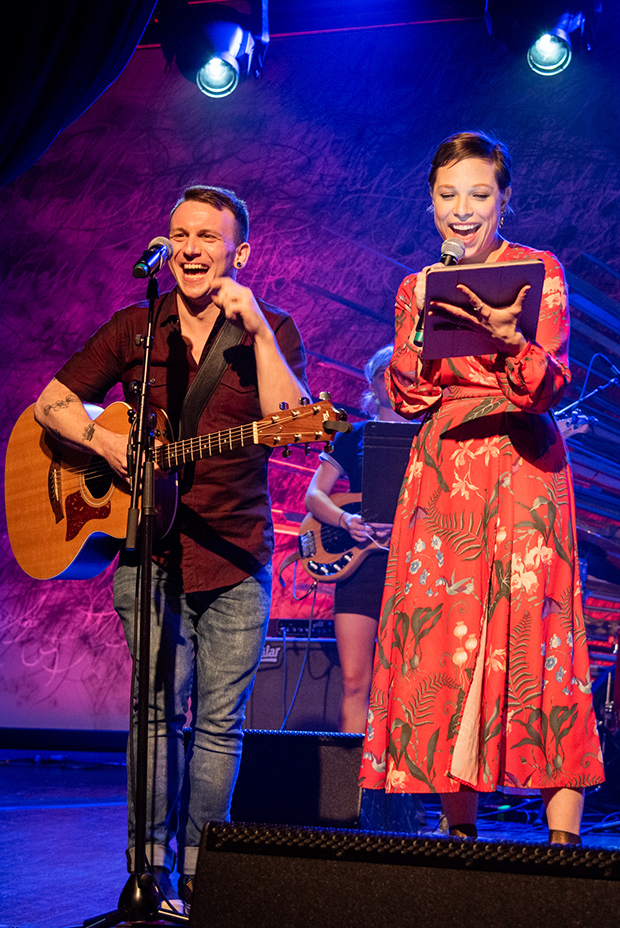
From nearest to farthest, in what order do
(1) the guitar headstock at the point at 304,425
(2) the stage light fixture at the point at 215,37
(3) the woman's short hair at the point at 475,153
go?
1. (3) the woman's short hair at the point at 475,153
2. (1) the guitar headstock at the point at 304,425
3. (2) the stage light fixture at the point at 215,37

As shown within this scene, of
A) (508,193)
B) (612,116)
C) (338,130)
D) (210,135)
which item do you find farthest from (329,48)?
(508,193)

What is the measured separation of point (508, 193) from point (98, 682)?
473 cm

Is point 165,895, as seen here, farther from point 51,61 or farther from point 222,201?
point 51,61

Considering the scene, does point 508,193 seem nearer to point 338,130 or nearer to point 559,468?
point 559,468

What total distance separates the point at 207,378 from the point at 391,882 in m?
1.69

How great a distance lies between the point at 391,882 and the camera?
1.23 metres

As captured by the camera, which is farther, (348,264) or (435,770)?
(348,264)

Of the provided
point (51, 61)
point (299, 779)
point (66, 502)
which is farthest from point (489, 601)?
point (51, 61)

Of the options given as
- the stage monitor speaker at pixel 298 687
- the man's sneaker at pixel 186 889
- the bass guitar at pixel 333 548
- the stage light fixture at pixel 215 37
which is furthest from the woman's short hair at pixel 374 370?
the man's sneaker at pixel 186 889

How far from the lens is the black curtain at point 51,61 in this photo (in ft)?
9.40

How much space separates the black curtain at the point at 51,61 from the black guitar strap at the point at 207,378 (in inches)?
39.0

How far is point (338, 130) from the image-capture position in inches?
239

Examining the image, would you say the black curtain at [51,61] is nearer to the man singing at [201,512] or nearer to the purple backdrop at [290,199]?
the man singing at [201,512]

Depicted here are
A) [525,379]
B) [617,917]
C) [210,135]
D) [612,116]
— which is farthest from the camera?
[210,135]
